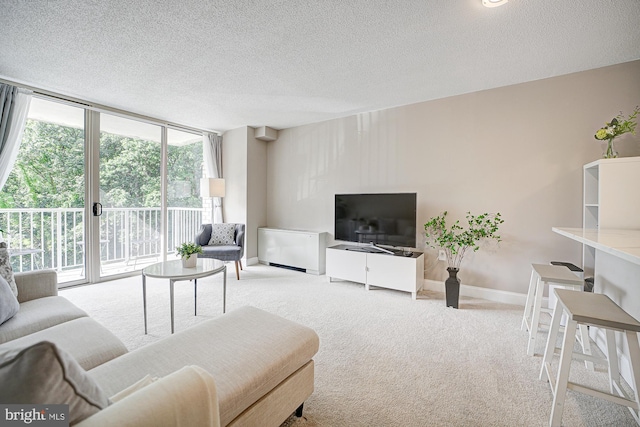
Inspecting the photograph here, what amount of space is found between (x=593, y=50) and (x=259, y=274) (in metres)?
4.37

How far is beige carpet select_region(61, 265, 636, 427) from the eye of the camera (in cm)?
140

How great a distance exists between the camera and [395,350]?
1987mm

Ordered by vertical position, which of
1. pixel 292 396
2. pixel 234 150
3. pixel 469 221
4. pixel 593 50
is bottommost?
pixel 292 396

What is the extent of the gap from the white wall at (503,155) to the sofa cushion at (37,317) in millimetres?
3260

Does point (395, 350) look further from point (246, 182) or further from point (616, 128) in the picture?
point (246, 182)

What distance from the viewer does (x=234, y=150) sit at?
473cm

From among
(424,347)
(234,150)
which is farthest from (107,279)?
(424,347)

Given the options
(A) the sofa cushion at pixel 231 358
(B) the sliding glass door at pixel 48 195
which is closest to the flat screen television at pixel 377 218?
(A) the sofa cushion at pixel 231 358

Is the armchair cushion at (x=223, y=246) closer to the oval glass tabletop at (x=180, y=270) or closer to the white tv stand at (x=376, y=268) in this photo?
the oval glass tabletop at (x=180, y=270)

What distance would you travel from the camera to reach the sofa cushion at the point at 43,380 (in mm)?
553

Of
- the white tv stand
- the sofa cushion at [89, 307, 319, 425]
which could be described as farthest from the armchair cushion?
the sofa cushion at [89, 307, 319, 425]

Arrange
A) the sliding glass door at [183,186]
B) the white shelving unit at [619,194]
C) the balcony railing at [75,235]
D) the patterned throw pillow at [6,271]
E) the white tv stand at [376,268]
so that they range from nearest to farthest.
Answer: the patterned throw pillow at [6,271] < the white shelving unit at [619,194] < the white tv stand at [376,268] < the balcony railing at [75,235] < the sliding glass door at [183,186]

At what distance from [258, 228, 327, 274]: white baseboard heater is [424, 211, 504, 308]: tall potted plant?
1.60 meters

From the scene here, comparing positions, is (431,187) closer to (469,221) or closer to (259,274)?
(469,221)
